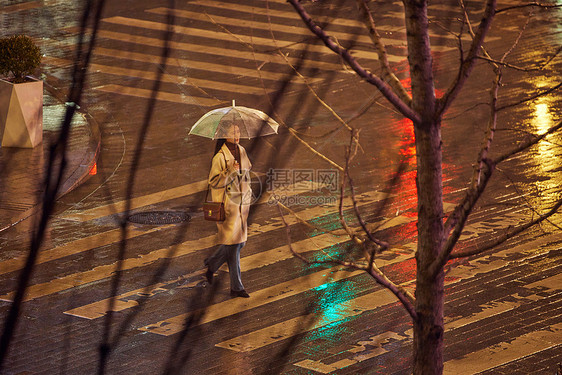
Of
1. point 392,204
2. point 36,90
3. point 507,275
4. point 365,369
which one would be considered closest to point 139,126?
point 36,90

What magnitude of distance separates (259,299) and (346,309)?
0.96 m

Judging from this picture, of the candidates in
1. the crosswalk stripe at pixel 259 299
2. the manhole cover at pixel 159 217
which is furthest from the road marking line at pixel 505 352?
the manhole cover at pixel 159 217

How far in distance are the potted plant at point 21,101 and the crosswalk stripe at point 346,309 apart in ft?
23.9

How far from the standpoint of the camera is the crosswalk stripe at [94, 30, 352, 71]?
70.8 ft

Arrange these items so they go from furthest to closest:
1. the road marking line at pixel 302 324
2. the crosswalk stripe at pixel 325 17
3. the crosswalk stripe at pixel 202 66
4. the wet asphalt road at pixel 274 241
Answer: the crosswalk stripe at pixel 325 17 < the crosswalk stripe at pixel 202 66 < the road marking line at pixel 302 324 < the wet asphalt road at pixel 274 241

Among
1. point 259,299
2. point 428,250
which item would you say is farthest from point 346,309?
point 428,250

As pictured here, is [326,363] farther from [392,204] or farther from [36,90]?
[36,90]

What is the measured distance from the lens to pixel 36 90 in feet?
55.6

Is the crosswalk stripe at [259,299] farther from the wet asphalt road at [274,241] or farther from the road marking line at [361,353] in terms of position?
the road marking line at [361,353]

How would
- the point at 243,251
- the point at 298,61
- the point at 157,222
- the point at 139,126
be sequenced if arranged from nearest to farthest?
→ the point at 243,251 → the point at 157,222 → the point at 139,126 → the point at 298,61

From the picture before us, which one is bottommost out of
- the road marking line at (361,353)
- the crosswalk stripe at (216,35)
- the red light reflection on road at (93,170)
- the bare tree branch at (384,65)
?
the road marking line at (361,353)

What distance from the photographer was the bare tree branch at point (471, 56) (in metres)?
5.11

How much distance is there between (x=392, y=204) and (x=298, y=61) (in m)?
8.01

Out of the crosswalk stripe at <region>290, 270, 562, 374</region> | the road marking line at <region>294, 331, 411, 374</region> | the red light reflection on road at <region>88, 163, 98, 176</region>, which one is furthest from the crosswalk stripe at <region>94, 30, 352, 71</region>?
the road marking line at <region>294, 331, 411, 374</region>
